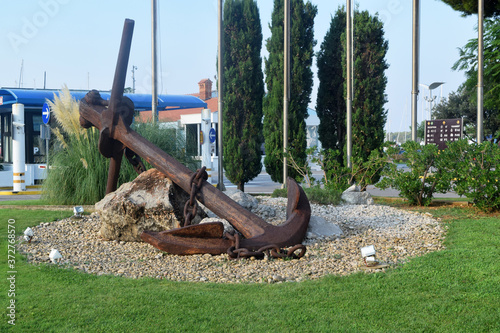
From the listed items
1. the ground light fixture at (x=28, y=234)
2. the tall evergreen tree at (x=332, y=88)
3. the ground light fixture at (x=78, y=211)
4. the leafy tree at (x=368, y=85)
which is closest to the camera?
the ground light fixture at (x=28, y=234)

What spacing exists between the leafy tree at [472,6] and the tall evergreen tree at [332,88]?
567cm

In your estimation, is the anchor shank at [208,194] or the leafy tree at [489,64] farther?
the leafy tree at [489,64]

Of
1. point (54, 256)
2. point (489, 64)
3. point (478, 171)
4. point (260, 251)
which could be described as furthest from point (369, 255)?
point (489, 64)

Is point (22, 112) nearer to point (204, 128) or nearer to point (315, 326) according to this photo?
point (204, 128)

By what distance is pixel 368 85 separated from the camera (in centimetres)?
1239

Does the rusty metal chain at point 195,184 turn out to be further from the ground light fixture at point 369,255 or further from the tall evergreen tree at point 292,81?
the tall evergreen tree at point 292,81

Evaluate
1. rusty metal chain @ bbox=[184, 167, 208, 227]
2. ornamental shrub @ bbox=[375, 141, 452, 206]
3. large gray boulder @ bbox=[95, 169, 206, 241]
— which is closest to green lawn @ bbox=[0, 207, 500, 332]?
rusty metal chain @ bbox=[184, 167, 208, 227]

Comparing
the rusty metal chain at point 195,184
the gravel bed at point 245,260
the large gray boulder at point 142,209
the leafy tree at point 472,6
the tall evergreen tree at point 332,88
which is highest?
the leafy tree at point 472,6

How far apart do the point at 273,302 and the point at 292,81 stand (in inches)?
410

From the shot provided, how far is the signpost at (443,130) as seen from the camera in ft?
41.6

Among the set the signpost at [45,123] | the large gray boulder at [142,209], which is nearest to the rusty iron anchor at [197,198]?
the large gray boulder at [142,209]

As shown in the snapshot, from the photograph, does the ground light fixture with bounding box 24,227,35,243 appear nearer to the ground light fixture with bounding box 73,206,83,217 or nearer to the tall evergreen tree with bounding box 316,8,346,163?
the ground light fixture with bounding box 73,206,83,217

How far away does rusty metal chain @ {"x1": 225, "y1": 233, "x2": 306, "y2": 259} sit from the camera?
14.4ft

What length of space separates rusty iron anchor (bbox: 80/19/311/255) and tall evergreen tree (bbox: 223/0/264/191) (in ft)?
24.3
